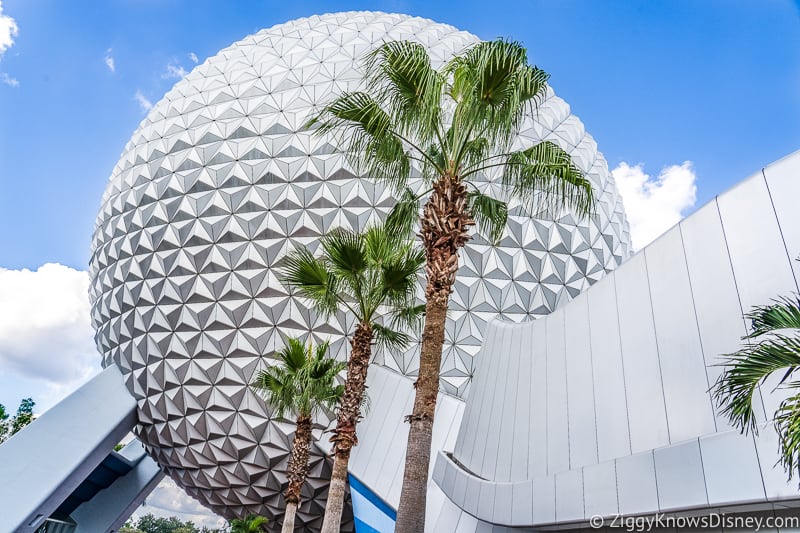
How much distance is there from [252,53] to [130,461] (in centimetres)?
1785

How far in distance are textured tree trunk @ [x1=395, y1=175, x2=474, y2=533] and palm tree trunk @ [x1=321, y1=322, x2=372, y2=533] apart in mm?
2843

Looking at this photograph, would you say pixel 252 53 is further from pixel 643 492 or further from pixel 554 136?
pixel 643 492

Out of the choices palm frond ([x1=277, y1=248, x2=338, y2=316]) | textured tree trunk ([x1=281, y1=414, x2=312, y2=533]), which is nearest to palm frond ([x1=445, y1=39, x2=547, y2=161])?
palm frond ([x1=277, y1=248, x2=338, y2=316])

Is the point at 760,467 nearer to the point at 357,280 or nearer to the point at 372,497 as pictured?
the point at 357,280

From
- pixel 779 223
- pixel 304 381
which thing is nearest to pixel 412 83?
pixel 779 223

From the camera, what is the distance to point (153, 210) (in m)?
18.8

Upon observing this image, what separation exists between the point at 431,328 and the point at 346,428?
11.9 ft

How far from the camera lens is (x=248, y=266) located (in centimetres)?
1736

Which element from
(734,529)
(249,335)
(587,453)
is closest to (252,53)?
(249,335)

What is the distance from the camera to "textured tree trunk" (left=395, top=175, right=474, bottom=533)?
566cm

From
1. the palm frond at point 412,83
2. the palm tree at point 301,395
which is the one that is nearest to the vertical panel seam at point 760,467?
the palm frond at point 412,83

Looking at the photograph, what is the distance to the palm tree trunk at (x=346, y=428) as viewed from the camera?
28.1 feet

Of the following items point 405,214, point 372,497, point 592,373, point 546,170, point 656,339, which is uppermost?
point 546,170

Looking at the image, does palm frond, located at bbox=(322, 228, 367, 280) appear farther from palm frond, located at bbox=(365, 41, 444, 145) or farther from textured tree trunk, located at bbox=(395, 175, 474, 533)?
palm frond, located at bbox=(365, 41, 444, 145)
